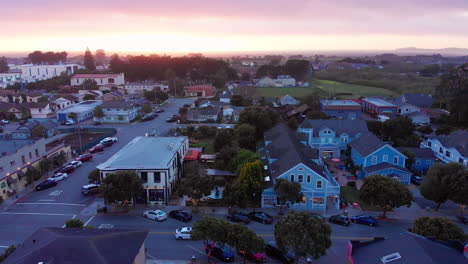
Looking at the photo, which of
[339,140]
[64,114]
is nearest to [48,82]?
[64,114]

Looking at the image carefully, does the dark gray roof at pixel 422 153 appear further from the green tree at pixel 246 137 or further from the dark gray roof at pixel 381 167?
the green tree at pixel 246 137

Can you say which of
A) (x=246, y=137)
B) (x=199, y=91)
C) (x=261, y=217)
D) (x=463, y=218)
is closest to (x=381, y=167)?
(x=463, y=218)

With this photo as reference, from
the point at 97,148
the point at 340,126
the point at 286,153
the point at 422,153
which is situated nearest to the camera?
the point at 286,153

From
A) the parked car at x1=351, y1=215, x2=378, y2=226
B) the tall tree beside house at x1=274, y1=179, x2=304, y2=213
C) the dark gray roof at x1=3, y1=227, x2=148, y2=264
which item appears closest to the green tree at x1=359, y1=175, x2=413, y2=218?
the parked car at x1=351, y1=215, x2=378, y2=226

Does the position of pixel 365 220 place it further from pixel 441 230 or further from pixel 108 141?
pixel 108 141

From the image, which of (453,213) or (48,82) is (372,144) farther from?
(48,82)

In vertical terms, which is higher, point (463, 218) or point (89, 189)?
point (89, 189)

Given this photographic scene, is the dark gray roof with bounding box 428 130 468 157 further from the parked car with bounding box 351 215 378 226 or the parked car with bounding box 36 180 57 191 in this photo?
the parked car with bounding box 36 180 57 191
